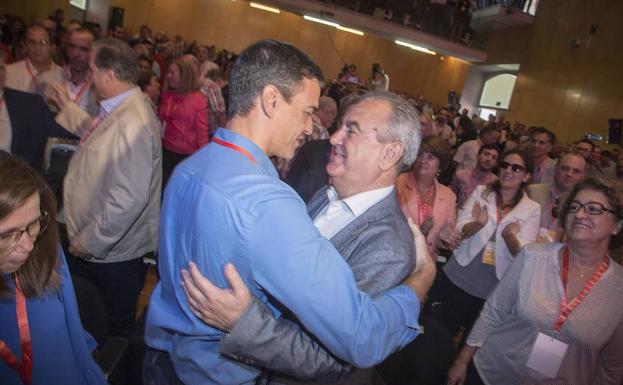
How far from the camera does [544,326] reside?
1760 mm

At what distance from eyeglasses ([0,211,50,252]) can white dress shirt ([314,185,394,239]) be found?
36.9 inches

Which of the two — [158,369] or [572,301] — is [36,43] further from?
[572,301]

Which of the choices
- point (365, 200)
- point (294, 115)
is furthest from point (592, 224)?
point (294, 115)

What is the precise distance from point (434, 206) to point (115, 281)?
228 centimetres

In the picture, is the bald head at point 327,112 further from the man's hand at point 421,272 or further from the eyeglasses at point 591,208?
the man's hand at point 421,272

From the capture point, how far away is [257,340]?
3.02ft

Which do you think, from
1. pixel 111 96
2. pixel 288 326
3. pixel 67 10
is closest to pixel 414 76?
pixel 67 10

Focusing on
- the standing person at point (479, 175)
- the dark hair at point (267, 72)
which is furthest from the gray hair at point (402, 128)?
the standing person at point (479, 175)

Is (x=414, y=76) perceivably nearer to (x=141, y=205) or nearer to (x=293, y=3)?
(x=293, y=3)

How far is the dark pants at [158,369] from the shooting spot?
3.78 ft

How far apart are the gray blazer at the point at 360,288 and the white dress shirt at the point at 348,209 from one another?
3 cm

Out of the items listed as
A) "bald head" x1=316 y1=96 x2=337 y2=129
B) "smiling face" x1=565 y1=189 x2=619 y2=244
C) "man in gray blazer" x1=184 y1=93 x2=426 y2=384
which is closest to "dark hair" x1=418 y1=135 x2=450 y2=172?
"smiling face" x1=565 y1=189 x2=619 y2=244

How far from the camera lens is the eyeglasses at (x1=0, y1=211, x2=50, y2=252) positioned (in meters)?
1.13

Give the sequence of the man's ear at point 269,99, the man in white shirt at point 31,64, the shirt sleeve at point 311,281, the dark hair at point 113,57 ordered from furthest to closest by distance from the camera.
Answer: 1. the man in white shirt at point 31,64
2. the dark hair at point 113,57
3. the man's ear at point 269,99
4. the shirt sleeve at point 311,281
